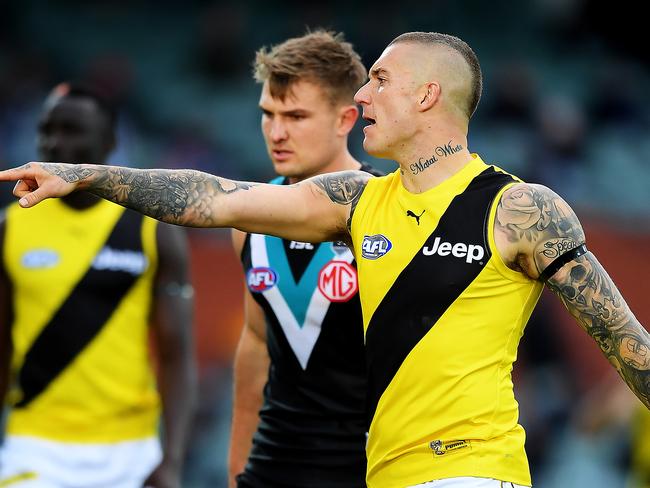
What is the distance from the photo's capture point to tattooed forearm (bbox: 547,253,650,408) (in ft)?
14.1

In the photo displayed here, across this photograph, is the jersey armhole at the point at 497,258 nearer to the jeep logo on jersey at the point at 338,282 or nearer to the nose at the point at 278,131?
the jeep logo on jersey at the point at 338,282

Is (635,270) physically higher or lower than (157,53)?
lower

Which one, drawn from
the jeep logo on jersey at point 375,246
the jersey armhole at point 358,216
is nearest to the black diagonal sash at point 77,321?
the jersey armhole at point 358,216

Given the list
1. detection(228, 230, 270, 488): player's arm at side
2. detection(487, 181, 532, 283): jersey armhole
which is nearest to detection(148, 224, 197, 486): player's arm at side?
detection(228, 230, 270, 488): player's arm at side

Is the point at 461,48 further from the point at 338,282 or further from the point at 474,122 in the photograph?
the point at 474,122

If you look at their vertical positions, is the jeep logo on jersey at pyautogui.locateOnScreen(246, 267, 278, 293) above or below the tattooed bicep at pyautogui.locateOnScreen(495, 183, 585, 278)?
above

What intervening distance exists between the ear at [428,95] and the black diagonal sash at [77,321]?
2.56m

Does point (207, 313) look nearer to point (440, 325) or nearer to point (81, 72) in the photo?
point (81, 72)

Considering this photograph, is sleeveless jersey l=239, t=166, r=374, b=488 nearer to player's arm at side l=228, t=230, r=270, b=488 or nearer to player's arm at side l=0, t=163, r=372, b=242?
player's arm at side l=228, t=230, r=270, b=488

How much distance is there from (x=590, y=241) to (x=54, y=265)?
716 centimetres

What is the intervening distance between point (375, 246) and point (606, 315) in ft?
2.78

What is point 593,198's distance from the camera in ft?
44.3

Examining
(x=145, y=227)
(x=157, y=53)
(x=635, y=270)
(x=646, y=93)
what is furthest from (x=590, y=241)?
(x=145, y=227)

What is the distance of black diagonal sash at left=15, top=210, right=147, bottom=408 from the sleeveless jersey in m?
1.29
